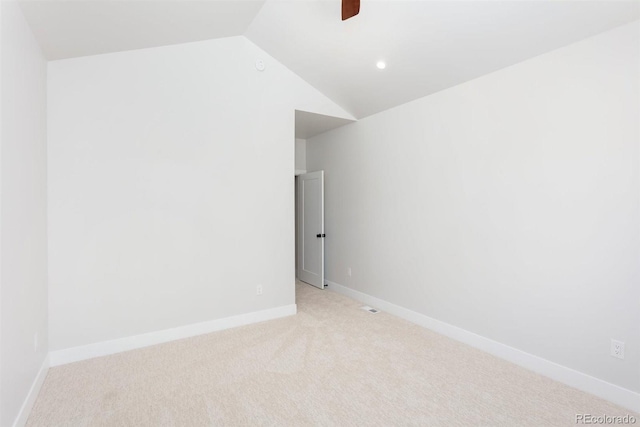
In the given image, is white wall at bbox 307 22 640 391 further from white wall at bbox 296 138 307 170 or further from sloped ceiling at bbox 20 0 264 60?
sloped ceiling at bbox 20 0 264 60

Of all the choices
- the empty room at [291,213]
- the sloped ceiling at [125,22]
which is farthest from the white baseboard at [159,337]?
the sloped ceiling at [125,22]

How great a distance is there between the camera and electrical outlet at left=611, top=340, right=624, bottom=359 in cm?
226

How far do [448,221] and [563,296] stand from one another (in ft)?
3.91

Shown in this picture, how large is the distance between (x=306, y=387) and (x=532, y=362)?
189 centimetres

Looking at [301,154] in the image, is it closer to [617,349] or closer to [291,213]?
[291,213]

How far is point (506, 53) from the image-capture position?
2723 mm

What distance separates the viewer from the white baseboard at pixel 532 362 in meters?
2.26

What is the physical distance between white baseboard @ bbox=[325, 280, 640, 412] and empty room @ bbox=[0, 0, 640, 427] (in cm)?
2

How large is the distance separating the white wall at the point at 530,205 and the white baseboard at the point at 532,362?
0.17 feet

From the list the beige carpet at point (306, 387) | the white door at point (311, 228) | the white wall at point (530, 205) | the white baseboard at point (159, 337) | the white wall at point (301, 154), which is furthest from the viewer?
the white wall at point (301, 154)

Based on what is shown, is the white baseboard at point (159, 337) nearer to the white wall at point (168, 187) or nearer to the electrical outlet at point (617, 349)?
the white wall at point (168, 187)

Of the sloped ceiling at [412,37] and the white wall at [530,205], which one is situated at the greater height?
the sloped ceiling at [412,37]

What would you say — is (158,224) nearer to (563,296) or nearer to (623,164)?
(563,296)

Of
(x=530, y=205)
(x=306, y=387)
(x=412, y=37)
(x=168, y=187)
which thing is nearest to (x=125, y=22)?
(x=168, y=187)
